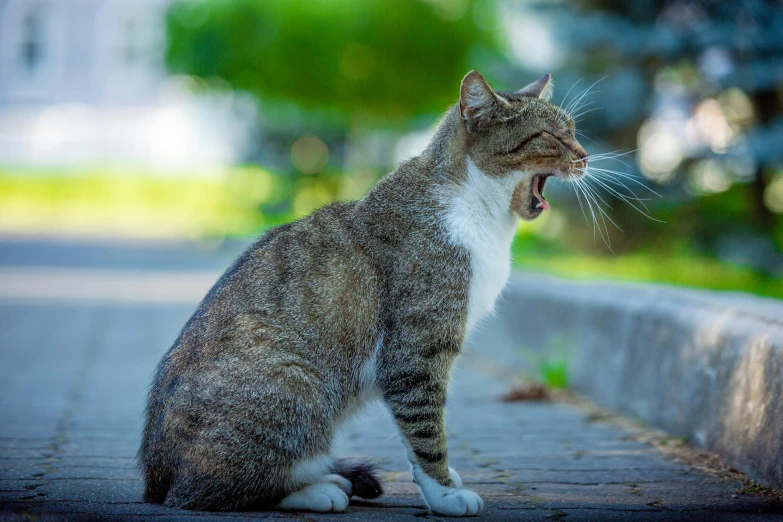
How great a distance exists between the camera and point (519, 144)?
351 centimetres

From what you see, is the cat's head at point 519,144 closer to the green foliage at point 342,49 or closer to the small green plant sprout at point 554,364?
the small green plant sprout at point 554,364

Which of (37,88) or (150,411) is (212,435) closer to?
(150,411)

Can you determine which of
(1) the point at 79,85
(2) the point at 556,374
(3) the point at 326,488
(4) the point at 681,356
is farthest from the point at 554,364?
(1) the point at 79,85

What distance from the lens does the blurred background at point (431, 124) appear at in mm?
8211

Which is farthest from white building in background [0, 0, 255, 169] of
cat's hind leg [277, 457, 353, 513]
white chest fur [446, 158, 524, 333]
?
cat's hind leg [277, 457, 353, 513]

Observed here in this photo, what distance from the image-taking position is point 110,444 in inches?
168

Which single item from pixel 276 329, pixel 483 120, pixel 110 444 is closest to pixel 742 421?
pixel 483 120

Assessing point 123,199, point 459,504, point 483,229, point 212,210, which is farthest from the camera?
point 123,199

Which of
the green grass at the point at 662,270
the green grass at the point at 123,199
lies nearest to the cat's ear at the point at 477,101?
the green grass at the point at 662,270

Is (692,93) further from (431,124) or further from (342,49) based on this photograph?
(431,124)

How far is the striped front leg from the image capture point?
3223mm

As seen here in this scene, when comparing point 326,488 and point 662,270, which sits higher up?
point 662,270

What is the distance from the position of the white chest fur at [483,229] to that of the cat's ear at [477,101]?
0.17 meters

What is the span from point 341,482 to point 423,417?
0.40 m
